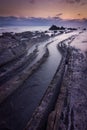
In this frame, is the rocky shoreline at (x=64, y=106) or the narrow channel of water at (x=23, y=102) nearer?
the rocky shoreline at (x=64, y=106)

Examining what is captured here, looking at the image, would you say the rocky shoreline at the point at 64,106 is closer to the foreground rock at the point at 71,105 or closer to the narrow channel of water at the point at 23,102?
the foreground rock at the point at 71,105

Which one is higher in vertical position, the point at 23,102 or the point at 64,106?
the point at 64,106

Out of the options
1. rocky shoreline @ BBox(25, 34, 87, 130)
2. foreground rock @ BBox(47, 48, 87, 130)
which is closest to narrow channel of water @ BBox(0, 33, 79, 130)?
rocky shoreline @ BBox(25, 34, 87, 130)

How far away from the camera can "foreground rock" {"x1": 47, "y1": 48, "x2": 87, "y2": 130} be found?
5.64m

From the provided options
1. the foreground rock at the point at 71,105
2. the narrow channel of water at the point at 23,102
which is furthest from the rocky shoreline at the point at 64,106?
the narrow channel of water at the point at 23,102

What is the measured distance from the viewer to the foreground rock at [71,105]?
5.64m

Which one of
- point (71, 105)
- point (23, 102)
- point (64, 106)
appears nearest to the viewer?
point (64, 106)

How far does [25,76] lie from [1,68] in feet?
7.13

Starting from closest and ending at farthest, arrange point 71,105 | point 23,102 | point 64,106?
point 64,106 → point 71,105 → point 23,102

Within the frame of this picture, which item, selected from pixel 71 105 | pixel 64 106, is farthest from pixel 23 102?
pixel 71 105

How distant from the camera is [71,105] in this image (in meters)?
6.98

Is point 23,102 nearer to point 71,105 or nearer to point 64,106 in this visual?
point 64,106

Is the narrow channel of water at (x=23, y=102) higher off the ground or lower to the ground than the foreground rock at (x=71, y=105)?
lower

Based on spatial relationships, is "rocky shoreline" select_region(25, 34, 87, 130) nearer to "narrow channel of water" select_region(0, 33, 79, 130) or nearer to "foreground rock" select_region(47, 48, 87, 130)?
"foreground rock" select_region(47, 48, 87, 130)
